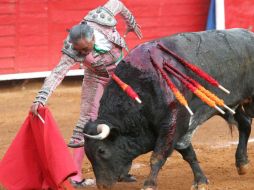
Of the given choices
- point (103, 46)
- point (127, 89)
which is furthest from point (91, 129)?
point (103, 46)

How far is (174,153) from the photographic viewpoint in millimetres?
6734

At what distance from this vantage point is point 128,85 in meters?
4.97

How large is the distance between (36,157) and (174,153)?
5.81 ft

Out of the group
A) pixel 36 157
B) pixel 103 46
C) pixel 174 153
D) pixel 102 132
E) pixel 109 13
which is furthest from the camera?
pixel 174 153

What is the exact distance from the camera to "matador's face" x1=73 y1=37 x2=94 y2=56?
4.98m

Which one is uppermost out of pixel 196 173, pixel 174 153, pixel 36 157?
pixel 36 157

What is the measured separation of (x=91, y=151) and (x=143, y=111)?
1.38 feet

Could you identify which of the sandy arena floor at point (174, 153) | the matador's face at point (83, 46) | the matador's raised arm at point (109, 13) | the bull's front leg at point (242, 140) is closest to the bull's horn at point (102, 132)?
the matador's face at point (83, 46)

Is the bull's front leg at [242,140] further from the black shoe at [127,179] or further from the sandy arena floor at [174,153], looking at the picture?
the black shoe at [127,179]

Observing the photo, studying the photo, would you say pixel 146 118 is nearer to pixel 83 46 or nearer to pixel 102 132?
pixel 102 132

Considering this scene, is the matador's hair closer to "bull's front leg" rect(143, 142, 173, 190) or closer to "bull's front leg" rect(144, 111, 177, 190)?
"bull's front leg" rect(144, 111, 177, 190)

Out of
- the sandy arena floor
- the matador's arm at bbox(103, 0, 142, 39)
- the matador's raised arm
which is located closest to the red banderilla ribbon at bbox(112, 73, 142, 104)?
the matador's raised arm

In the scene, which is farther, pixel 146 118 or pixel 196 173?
pixel 196 173

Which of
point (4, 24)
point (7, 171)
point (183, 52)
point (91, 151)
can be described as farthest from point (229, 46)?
point (4, 24)
